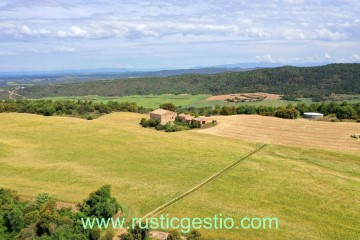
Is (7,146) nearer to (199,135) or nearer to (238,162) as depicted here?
(199,135)

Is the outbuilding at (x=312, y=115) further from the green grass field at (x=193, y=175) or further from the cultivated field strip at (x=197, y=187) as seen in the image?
Answer: the cultivated field strip at (x=197, y=187)

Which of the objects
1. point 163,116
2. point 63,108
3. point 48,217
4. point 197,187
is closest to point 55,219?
point 48,217

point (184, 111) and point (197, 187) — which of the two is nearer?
point (197, 187)

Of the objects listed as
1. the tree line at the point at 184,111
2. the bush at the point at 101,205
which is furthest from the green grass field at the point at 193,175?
the tree line at the point at 184,111

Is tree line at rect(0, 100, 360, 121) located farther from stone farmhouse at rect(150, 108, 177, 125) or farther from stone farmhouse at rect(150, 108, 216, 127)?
stone farmhouse at rect(150, 108, 177, 125)

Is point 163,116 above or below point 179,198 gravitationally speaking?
above

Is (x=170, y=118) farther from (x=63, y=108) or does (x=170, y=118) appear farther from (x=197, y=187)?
(x=197, y=187)

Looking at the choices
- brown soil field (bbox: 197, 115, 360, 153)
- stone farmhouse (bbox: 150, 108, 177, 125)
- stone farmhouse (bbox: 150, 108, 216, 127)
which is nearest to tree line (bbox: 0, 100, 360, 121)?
stone farmhouse (bbox: 150, 108, 216, 127)
